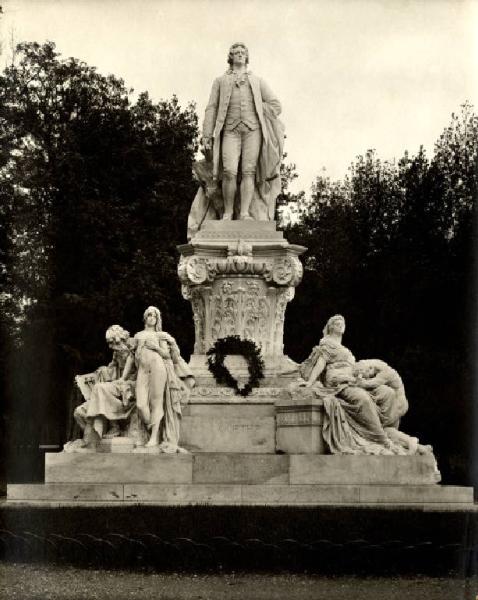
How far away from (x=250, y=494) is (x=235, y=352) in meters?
3.54

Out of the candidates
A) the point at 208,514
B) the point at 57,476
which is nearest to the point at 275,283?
the point at 57,476

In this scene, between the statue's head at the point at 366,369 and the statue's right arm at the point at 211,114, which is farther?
the statue's right arm at the point at 211,114

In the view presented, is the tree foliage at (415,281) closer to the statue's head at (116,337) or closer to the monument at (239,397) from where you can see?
the monument at (239,397)

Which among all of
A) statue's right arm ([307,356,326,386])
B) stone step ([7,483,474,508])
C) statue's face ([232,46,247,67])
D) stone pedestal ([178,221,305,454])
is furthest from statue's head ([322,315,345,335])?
statue's face ([232,46,247,67])

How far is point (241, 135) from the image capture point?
2845cm

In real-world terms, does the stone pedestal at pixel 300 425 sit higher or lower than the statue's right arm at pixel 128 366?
lower

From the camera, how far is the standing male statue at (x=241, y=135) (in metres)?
28.3

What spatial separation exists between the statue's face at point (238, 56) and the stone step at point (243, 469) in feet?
24.3

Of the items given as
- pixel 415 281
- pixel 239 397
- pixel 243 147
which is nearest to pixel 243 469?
pixel 239 397

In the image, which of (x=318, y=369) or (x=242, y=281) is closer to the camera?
(x=318, y=369)

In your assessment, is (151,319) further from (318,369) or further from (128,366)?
(318,369)

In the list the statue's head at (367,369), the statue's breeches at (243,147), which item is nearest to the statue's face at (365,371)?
the statue's head at (367,369)

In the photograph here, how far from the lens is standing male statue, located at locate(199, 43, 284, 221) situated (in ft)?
92.9

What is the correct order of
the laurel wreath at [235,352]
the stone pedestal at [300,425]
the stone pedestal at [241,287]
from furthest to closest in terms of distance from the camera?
1. the stone pedestal at [241,287]
2. the laurel wreath at [235,352]
3. the stone pedestal at [300,425]
